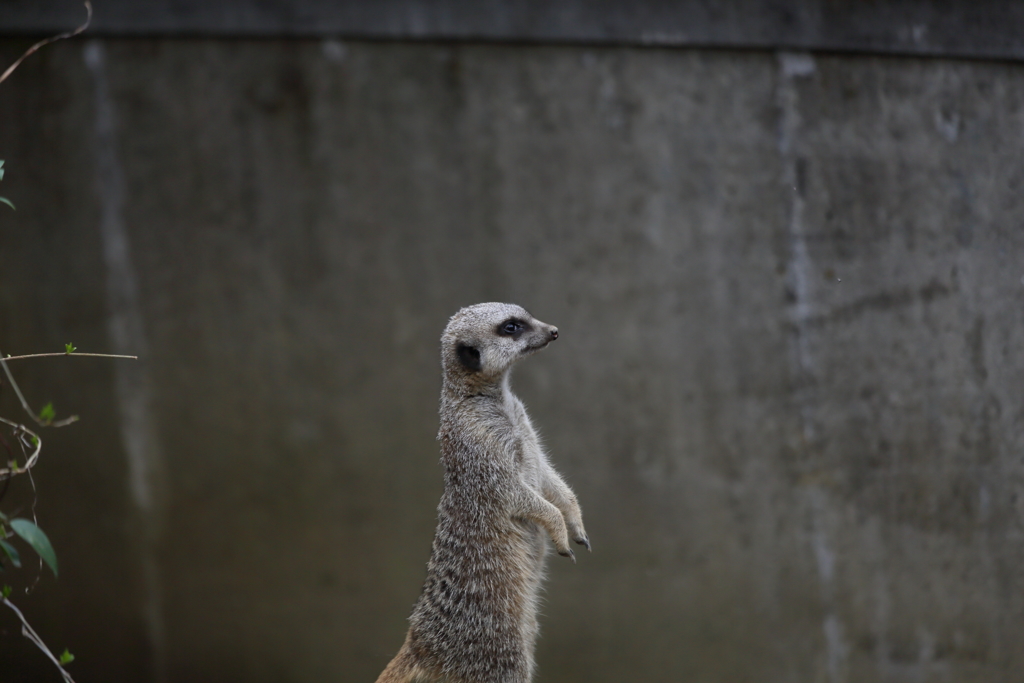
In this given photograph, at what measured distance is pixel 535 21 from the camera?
387 cm

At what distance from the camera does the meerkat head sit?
222 cm

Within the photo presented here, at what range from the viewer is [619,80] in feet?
13.0

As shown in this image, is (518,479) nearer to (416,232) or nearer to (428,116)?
(416,232)

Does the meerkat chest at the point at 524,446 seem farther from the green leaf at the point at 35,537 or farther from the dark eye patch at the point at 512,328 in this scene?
the green leaf at the point at 35,537

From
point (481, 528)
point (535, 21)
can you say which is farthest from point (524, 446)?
point (535, 21)

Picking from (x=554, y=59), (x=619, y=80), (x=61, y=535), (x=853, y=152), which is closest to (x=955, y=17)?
(x=853, y=152)

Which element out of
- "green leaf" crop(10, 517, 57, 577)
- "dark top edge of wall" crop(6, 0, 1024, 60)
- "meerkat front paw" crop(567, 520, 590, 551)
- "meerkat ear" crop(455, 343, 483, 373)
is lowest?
"meerkat front paw" crop(567, 520, 590, 551)

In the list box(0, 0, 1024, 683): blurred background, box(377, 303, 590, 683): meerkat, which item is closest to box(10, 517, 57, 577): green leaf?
box(377, 303, 590, 683): meerkat

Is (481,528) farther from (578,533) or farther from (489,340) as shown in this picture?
(489,340)

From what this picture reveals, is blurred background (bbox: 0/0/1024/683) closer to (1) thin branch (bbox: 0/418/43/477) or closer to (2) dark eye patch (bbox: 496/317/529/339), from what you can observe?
(2) dark eye patch (bbox: 496/317/529/339)

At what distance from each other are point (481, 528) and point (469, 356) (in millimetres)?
469

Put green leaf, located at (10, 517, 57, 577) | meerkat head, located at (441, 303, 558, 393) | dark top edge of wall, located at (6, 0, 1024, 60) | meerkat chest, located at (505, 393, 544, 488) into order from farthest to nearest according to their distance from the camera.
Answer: dark top edge of wall, located at (6, 0, 1024, 60)
meerkat chest, located at (505, 393, 544, 488)
meerkat head, located at (441, 303, 558, 393)
green leaf, located at (10, 517, 57, 577)

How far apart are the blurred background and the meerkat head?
1749 mm

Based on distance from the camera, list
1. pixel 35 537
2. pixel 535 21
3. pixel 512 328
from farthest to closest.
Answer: pixel 535 21 → pixel 512 328 → pixel 35 537
